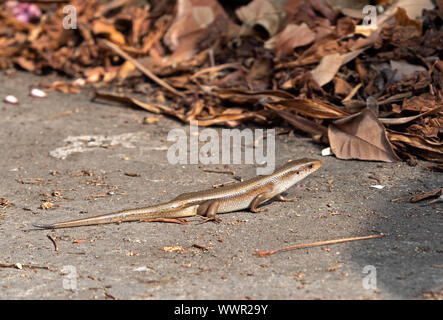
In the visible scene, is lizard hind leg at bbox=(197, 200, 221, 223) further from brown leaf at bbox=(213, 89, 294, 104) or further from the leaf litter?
brown leaf at bbox=(213, 89, 294, 104)

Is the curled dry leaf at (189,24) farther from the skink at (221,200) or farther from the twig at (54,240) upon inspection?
the twig at (54,240)

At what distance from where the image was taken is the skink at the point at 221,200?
4.02 m

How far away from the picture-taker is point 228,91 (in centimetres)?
649

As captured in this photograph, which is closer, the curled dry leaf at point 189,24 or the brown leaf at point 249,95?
the brown leaf at point 249,95

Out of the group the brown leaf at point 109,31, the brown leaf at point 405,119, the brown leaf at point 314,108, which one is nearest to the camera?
the brown leaf at point 405,119

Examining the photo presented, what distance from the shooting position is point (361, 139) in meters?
5.18

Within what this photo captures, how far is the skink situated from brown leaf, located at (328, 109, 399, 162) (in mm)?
765

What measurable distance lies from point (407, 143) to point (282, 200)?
55.3 inches

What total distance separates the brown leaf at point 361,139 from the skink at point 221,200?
77 cm

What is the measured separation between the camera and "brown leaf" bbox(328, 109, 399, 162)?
200 inches

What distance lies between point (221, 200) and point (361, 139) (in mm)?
1628

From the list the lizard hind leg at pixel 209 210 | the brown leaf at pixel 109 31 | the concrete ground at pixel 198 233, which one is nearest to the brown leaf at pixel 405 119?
the concrete ground at pixel 198 233

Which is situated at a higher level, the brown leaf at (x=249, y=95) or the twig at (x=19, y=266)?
the brown leaf at (x=249, y=95)

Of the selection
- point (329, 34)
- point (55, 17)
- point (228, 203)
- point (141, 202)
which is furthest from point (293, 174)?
point (55, 17)
